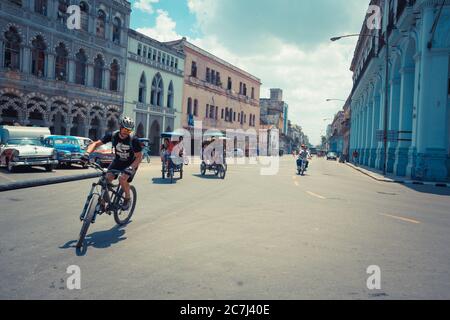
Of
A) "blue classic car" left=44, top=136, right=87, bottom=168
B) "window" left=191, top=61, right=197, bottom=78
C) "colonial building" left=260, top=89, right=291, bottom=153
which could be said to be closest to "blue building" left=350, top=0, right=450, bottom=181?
"blue classic car" left=44, top=136, right=87, bottom=168

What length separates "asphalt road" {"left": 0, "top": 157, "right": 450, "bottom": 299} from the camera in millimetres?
3527

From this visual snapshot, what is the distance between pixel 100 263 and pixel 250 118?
61.7m

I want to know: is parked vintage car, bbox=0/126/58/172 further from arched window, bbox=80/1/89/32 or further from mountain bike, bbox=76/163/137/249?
arched window, bbox=80/1/89/32

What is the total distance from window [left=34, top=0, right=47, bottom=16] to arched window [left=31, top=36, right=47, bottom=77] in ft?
6.90

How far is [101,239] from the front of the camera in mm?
5262

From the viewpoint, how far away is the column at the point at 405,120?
21.7 m

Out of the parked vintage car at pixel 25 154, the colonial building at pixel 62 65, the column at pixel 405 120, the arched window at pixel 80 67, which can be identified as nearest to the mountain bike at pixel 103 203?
the parked vintage car at pixel 25 154

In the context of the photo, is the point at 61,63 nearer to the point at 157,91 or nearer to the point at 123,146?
the point at 157,91

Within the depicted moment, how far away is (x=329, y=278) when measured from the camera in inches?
153

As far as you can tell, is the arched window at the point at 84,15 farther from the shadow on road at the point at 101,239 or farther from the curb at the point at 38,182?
the shadow on road at the point at 101,239

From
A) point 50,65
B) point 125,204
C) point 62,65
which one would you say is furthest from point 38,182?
point 62,65

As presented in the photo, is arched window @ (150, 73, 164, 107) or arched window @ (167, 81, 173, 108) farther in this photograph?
arched window @ (167, 81, 173, 108)
